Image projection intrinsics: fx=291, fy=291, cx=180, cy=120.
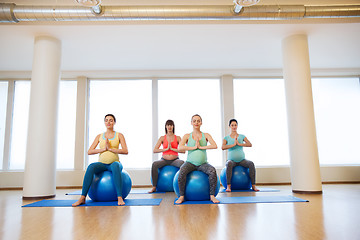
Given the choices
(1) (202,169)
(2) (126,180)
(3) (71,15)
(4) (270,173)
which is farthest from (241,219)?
(4) (270,173)

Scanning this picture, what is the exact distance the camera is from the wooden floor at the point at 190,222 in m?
2.18

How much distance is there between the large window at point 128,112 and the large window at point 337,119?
14.7 feet

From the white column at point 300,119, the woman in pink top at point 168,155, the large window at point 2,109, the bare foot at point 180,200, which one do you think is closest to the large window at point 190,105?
the woman in pink top at point 168,155

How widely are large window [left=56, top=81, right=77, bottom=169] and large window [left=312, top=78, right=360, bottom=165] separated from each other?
6.37 m

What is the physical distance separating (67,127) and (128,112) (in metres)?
1.61

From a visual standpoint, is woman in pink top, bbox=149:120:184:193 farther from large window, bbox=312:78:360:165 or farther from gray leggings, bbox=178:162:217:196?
large window, bbox=312:78:360:165

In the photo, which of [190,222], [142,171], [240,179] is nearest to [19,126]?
[142,171]

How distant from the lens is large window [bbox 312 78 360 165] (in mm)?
7535

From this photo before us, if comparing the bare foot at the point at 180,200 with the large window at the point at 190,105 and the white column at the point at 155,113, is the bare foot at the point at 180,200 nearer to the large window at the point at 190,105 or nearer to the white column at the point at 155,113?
the white column at the point at 155,113

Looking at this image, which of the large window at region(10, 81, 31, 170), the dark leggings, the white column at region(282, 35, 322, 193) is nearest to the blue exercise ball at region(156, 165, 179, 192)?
the dark leggings

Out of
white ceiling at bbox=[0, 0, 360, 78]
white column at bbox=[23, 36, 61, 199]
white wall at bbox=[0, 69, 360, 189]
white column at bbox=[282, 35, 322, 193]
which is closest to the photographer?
white column at bbox=[23, 36, 61, 199]

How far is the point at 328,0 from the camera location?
467 cm

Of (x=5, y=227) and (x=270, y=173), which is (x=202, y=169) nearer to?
(x=5, y=227)

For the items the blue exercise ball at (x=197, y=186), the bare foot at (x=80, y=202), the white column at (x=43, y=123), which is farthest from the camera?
the white column at (x=43, y=123)
